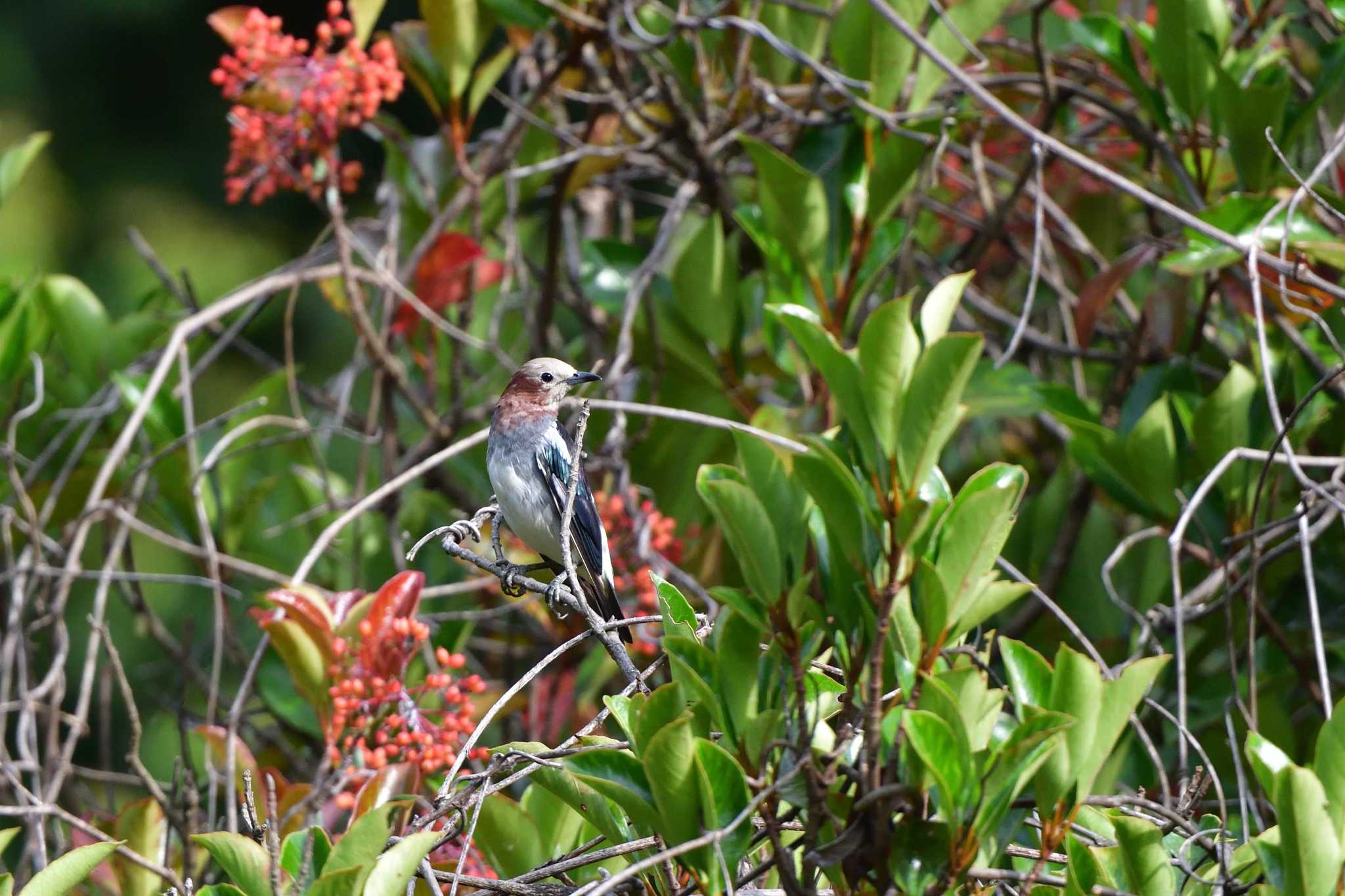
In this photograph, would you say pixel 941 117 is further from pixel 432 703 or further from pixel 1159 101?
pixel 432 703

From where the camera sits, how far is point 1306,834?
1.43 meters

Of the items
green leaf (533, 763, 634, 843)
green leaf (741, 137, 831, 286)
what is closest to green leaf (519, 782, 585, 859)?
green leaf (533, 763, 634, 843)

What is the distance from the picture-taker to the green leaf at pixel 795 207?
306 centimetres

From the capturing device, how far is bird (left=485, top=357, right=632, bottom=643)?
3250 mm

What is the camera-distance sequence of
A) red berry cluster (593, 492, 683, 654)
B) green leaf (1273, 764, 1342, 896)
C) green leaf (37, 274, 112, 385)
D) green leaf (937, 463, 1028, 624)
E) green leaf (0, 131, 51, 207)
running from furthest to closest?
green leaf (37, 274, 112, 385), green leaf (0, 131, 51, 207), red berry cluster (593, 492, 683, 654), green leaf (937, 463, 1028, 624), green leaf (1273, 764, 1342, 896)

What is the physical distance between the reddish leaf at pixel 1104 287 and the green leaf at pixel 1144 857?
1.91 meters

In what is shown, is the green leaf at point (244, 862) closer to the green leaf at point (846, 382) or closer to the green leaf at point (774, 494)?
the green leaf at point (774, 494)

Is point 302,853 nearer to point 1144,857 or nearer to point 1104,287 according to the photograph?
point 1144,857

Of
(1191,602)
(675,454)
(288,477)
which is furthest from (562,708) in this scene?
(1191,602)

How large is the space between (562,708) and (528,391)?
79 centimetres

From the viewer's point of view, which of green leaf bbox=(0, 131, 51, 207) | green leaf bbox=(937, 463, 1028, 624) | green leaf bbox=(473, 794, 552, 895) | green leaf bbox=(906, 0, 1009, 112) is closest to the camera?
green leaf bbox=(937, 463, 1028, 624)

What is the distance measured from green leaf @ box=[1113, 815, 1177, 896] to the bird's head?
2215mm

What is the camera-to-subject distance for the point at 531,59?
158 inches

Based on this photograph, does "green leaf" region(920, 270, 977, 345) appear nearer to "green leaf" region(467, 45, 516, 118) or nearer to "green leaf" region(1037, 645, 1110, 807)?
"green leaf" region(1037, 645, 1110, 807)
